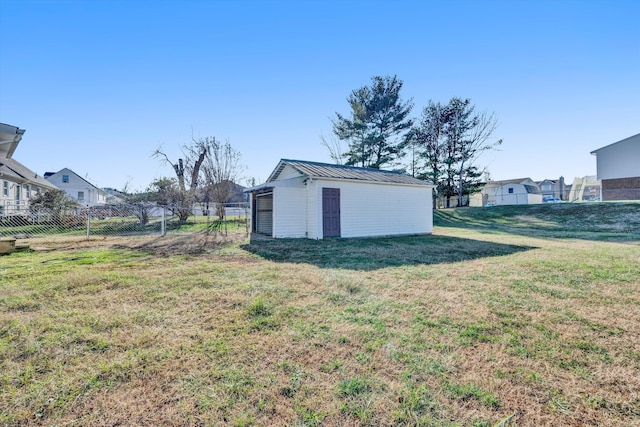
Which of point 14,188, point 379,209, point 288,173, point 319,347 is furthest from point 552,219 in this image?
point 14,188

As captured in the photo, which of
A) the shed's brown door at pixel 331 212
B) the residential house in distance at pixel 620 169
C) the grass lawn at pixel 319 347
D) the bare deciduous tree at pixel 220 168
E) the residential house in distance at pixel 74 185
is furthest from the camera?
the residential house in distance at pixel 74 185

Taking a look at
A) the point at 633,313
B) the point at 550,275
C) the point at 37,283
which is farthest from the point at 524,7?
the point at 37,283

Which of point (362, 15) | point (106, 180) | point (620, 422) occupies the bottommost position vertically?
point (620, 422)

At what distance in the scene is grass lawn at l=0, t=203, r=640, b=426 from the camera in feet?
5.82

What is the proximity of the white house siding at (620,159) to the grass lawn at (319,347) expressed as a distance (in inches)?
1038

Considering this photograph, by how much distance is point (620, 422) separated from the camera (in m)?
1.68

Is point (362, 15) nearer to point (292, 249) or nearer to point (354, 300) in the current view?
point (292, 249)

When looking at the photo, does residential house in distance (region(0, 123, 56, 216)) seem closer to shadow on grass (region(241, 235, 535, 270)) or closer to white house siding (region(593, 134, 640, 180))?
shadow on grass (region(241, 235, 535, 270))

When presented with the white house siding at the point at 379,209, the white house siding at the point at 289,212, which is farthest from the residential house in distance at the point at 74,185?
the white house siding at the point at 379,209

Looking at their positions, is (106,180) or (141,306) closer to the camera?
(141,306)

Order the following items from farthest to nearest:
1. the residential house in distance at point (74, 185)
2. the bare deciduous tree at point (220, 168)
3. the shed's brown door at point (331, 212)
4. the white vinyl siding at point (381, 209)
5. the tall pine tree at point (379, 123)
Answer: the residential house in distance at point (74, 185)
the tall pine tree at point (379, 123)
the bare deciduous tree at point (220, 168)
the white vinyl siding at point (381, 209)
the shed's brown door at point (331, 212)

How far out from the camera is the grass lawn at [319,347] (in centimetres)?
177

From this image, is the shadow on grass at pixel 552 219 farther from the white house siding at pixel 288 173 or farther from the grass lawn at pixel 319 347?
the grass lawn at pixel 319 347

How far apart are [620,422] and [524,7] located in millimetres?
11419
